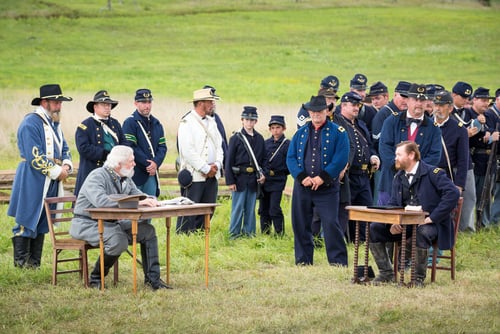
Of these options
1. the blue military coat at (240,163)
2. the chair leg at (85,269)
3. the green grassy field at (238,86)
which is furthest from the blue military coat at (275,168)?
the chair leg at (85,269)

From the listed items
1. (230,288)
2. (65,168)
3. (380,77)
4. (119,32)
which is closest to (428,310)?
(230,288)

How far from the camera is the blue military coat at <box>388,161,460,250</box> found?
9.32m

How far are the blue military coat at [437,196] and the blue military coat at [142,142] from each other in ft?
13.3

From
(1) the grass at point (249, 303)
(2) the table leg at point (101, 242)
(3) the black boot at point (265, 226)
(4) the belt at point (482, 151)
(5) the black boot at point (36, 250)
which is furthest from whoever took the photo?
(4) the belt at point (482, 151)

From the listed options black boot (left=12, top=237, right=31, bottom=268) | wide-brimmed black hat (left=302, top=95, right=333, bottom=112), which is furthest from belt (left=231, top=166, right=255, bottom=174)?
black boot (left=12, top=237, right=31, bottom=268)

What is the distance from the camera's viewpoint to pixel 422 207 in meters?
9.44

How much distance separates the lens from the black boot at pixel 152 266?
925cm

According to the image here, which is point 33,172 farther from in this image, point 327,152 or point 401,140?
point 401,140

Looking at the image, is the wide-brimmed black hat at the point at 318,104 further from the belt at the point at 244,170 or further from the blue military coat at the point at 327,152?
the belt at the point at 244,170

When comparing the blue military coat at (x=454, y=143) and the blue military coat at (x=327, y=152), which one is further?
the blue military coat at (x=454, y=143)

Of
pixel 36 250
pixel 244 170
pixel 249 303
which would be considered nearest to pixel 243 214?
pixel 244 170

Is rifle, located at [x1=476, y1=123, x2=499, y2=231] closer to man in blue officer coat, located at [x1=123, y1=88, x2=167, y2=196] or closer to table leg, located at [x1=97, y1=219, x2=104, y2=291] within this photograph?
man in blue officer coat, located at [x1=123, y1=88, x2=167, y2=196]

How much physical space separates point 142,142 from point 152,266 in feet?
11.9

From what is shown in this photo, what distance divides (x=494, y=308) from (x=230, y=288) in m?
2.59
